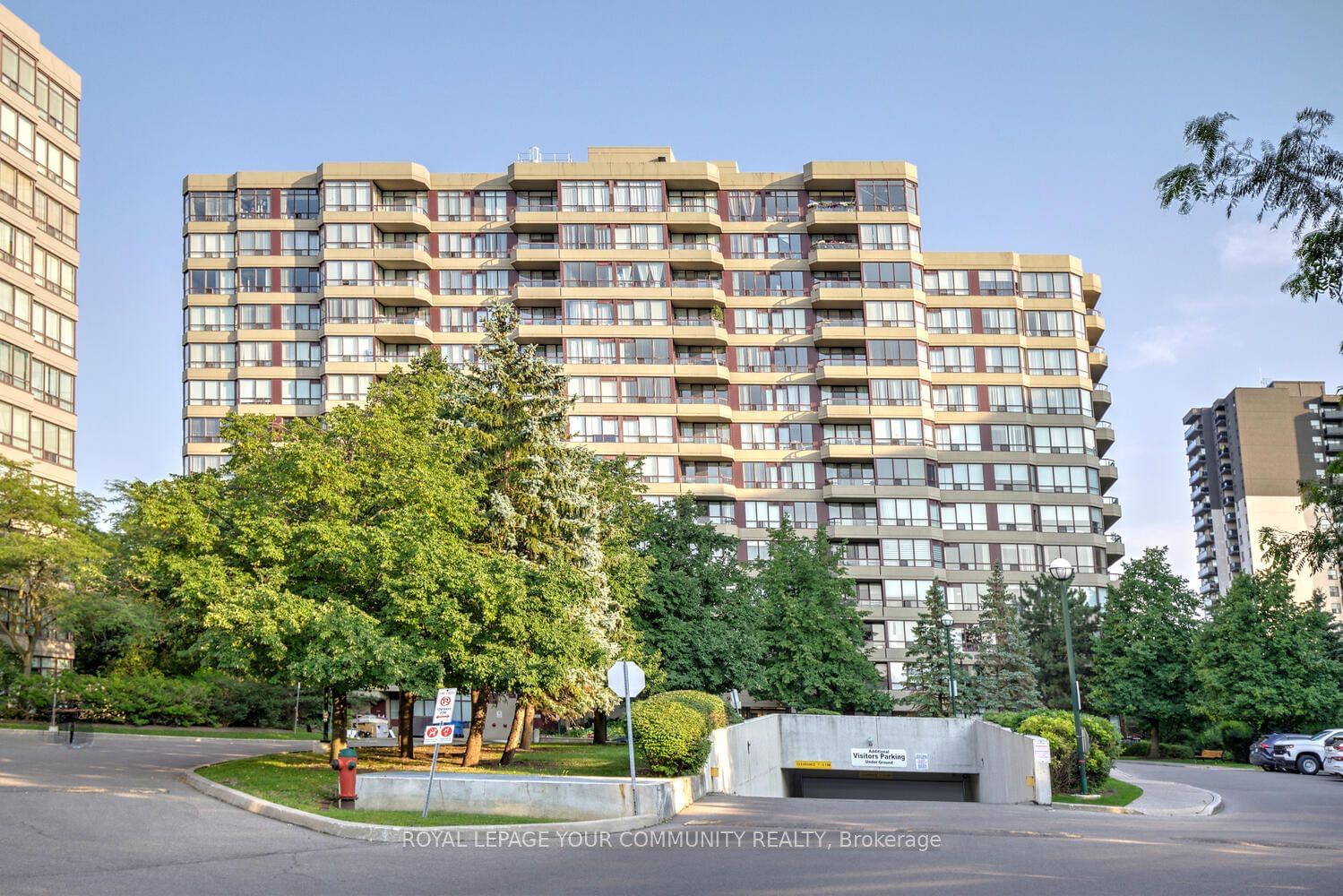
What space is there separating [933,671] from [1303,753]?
21.7m

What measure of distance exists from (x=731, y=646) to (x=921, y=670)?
18.3m

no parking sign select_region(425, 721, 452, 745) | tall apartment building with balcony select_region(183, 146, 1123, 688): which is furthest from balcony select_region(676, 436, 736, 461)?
no parking sign select_region(425, 721, 452, 745)

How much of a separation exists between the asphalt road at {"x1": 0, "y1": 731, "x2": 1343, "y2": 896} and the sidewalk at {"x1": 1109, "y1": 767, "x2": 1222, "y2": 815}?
5.56 feet

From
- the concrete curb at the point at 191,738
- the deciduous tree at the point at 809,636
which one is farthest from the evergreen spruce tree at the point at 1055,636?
the concrete curb at the point at 191,738

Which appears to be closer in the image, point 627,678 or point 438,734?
point 438,734

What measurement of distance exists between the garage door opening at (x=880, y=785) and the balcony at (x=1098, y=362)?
173 ft

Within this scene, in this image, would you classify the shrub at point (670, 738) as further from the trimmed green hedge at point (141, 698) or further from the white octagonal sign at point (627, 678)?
the trimmed green hedge at point (141, 698)

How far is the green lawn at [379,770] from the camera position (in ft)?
71.3

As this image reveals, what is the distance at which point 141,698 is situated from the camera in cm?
5197

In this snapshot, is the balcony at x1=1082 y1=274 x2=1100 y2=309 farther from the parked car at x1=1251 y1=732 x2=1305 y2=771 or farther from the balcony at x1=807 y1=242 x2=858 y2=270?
the parked car at x1=1251 y1=732 x2=1305 y2=771

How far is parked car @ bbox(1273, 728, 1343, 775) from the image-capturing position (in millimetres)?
42094

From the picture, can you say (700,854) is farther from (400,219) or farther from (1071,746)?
(400,219)

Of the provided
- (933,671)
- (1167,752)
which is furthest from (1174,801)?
(933,671)

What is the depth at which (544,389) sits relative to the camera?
3803cm
